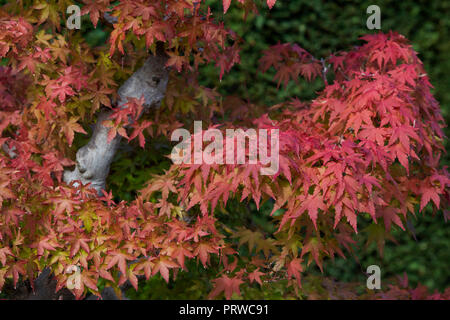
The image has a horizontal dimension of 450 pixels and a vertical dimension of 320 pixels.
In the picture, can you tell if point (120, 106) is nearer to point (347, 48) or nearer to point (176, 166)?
point (176, 166)

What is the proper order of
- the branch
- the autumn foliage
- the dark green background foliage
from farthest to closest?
1. the dark green background foliage
2. the branch
3. the autumn foliage

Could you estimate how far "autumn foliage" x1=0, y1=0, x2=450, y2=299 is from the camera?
5.18 feet

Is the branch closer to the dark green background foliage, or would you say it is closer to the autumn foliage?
the autumn foliage

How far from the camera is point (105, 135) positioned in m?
1.99

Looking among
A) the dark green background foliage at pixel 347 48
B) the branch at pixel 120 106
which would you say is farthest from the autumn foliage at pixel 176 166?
the dark green background foliage at pixel 347 48

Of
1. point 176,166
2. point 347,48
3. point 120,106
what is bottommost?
point 176,166

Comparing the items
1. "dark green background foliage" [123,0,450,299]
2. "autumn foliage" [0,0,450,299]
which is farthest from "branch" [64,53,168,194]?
"dark green background foliage" [123,0,450,299]

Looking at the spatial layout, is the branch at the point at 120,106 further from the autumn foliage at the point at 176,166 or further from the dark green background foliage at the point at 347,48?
the dark green background foliage at the point at 347,48

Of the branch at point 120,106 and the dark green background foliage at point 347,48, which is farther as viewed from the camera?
the dark green background foliage at point 347,48

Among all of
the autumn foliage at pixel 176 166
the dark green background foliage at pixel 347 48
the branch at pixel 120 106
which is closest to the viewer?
the autumn foliage at pixel 176 166

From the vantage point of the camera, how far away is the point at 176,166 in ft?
6.20

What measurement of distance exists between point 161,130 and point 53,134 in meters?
0.45

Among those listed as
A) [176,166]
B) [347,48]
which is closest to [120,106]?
[176,166]

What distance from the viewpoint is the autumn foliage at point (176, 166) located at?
62.2 inches
